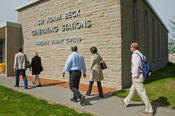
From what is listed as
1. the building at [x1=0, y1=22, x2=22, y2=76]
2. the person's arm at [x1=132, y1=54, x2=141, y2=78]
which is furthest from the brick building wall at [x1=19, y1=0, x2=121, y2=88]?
the person's arm at [x1=132, y1=54, x2=141, y2=78]

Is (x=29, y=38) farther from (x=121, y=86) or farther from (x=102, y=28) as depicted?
(x=121, y=86)

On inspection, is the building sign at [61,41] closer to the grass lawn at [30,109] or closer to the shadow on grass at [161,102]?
the grass lawn at [30,109]

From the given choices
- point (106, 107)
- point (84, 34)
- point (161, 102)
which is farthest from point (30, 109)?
point (84, 34)

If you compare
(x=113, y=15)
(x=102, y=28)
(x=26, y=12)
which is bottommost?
(x=102, y=28)

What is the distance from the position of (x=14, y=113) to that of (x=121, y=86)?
4.47m

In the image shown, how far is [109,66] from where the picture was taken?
7109 mm

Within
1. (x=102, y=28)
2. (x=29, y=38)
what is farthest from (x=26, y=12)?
(x=102, y=28)

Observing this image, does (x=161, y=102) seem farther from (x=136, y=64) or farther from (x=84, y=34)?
(x=84, y=34)

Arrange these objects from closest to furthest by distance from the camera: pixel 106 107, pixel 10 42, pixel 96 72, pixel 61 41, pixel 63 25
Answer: pixel 106 107 → pixel 96 72 → pixel 63 25 → pixel 61 41 → pixel 10 42

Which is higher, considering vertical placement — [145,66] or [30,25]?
[30,25]

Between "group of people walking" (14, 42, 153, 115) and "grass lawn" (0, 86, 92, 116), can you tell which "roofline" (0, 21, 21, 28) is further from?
"group of people walking" (14, 42, 153, 115)

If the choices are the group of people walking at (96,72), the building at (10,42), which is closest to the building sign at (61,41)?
the building at (10,42)

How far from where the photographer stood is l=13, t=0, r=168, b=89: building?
694 cm

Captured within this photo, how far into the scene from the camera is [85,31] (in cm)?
800
